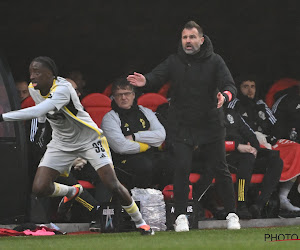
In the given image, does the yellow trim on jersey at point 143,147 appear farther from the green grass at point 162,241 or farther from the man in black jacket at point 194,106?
the green grass at point 162,241

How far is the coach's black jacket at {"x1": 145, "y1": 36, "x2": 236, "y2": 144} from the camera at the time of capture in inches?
443

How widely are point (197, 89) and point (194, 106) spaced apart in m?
0.19

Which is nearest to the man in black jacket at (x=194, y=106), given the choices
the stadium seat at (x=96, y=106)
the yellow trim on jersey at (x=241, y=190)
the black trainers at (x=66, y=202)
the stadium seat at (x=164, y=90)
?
the black trainers at (x=66, y=202)

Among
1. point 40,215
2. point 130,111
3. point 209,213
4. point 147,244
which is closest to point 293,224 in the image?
point 209,213

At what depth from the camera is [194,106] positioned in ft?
37.0

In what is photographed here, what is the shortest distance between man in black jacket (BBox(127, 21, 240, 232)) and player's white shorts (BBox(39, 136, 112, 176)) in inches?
37.4

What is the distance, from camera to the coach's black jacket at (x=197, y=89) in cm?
1126

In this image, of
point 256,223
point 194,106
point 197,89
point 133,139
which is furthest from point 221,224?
point 197,89

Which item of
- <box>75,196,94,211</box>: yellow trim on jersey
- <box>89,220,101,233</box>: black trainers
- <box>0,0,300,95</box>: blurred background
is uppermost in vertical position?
<box>0,0,300,95</box>: blurred background

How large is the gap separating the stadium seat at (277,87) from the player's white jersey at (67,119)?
4.59 metres

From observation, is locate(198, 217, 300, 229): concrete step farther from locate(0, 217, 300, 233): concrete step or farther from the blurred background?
the blurred background

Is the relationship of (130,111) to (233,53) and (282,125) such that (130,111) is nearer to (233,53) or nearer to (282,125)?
(282,125)

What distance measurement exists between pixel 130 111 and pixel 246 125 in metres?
1.66

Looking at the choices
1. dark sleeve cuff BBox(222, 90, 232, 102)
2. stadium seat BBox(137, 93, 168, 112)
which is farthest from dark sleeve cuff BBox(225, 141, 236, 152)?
dark sleeve cuff BBox(222, 90, 232, 102)
